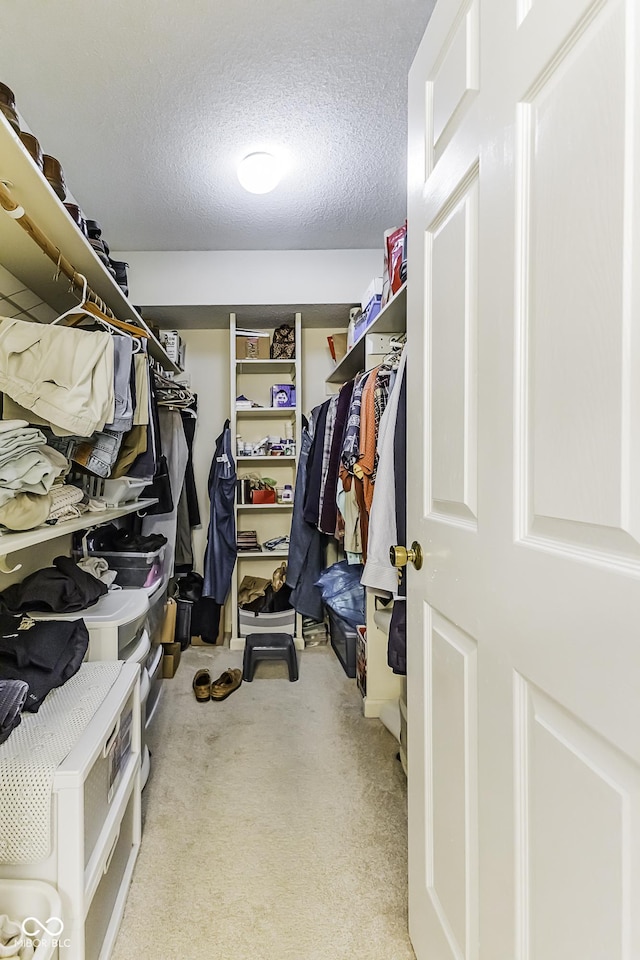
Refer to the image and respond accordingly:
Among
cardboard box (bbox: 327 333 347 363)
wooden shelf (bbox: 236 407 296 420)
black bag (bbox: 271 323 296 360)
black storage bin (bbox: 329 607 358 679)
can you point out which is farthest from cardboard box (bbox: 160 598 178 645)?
cardboard box (bbox: 327 333 347 363)

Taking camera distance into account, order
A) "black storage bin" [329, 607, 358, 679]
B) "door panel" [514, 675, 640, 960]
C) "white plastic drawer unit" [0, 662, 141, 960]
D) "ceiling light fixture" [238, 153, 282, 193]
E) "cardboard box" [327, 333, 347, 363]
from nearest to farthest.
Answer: "door panel" [514, 675, 640, 960]
"white plastic drawer unit" [0, 662, 141, 960]
"ceiling light fixture" [238, 153, 282, 193]
"black storage bin" [329, 607, 358, 679]
"cardboard box" [327, 333, 347, 363]

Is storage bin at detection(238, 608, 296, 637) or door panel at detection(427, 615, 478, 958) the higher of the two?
door panel at detection(427, 615, 478, 958)

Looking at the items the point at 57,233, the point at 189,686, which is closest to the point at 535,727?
the point at 57,233

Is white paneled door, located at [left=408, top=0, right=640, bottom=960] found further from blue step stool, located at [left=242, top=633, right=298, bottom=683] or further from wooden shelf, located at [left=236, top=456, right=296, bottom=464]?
wooden shelf, located at [left=236, top=456, right=296, bottom=464]

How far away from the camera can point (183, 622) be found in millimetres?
2998

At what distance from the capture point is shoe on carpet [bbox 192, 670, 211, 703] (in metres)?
2.44

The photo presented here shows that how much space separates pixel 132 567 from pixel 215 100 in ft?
6.14

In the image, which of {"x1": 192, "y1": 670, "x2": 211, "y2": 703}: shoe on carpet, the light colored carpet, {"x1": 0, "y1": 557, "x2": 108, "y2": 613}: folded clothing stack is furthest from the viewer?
{"x1": 192, "y1": 670, "x2": 211, "y2": 703}: shoe on carpet

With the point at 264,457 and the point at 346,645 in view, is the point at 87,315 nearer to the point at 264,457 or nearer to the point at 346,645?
the point at 264,457

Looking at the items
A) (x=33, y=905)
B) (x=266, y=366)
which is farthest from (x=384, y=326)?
(x=33, y=905)

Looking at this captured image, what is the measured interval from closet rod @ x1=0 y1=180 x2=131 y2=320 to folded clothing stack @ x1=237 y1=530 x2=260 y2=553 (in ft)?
5.86

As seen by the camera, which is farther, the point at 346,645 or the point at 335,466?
the point at 346,645

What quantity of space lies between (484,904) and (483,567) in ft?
1.71

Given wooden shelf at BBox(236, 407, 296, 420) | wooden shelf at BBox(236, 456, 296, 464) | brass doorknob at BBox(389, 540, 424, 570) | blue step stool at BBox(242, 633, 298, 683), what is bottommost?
blue step stool at BBox(242, 633, 298, 683)
